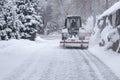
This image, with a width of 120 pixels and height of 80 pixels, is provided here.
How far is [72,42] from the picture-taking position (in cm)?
2572

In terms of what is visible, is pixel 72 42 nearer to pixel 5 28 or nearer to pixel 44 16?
pixel 5 28

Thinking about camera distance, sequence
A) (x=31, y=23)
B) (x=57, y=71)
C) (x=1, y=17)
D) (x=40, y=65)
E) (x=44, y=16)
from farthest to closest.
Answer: (x=44, y=16) < (x=31, y=23) < (x=1, y=17) < (x=40, y=65) < (x=57, y=71)

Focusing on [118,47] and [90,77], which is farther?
[118,47]

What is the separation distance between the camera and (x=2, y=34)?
31.2 m

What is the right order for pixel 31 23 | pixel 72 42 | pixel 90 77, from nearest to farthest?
pixel 90 77 → pixel 72 42 → pixel 31 23

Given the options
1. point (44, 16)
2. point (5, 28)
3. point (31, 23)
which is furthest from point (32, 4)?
point (44, 16)

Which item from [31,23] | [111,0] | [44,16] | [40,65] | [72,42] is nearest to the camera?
[40,65]

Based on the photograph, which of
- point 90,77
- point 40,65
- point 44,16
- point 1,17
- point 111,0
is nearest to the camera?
point 90,77

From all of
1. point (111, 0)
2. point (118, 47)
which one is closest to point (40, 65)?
point (118, 47)

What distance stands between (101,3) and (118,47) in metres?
41.4

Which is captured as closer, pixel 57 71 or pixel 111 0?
pixel 57 71

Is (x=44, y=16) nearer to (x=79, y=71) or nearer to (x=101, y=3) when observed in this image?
(x=101, y=3)

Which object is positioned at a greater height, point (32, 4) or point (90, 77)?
point (32, 4)

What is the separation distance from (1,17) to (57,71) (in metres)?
18.9
